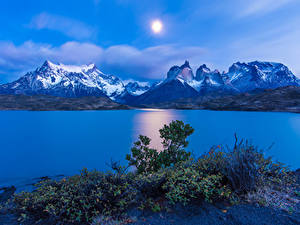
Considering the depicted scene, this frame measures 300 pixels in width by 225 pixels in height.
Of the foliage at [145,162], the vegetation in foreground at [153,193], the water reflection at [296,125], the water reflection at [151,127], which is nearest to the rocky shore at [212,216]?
the vegetation in foreground at [153,193]

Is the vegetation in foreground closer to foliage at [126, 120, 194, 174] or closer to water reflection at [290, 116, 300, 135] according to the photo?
foliage at [126, 120, 194, 174]

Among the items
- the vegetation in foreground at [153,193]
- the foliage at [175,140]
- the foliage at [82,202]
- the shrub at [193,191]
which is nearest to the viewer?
the foliage at [82,202]

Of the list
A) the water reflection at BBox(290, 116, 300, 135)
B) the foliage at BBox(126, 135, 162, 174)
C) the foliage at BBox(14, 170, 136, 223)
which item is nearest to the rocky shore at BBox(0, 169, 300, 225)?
the foliage at BBox(14, 170, 136, 223)

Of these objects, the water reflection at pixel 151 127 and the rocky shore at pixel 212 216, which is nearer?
the rocky shore at pixel 212 216

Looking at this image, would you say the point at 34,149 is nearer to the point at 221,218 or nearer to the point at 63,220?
the point at 63,220

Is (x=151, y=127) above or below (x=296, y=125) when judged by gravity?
below

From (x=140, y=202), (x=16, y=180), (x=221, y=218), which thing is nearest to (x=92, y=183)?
(x=140, y=202)

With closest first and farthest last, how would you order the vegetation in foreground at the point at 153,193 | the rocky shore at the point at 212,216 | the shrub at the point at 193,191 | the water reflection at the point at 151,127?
the rocky shore at the point at 212,216 → the vegetation in foreground at the point at 153,193 → the shrub at the point at 193,191 → the water reflection at the point at 151,127

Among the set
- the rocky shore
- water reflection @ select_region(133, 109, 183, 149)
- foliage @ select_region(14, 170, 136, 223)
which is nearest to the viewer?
the rocky shore

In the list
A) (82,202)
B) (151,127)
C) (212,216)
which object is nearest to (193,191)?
(212,216)

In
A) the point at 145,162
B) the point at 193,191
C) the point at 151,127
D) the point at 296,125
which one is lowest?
the point at 151,127

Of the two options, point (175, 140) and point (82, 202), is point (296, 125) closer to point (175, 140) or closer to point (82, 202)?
point (175, 140)

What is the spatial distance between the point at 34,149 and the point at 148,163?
30638 millimetres

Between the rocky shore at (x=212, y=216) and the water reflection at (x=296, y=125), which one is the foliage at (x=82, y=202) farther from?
the water reflection at (x=296, y=125)
